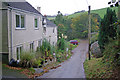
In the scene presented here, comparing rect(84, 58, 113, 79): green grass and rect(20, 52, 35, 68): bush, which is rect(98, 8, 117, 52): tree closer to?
rect(84, 58, 113, 79): green grass

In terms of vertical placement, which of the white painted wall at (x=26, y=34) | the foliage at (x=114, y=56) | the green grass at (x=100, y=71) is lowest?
the green grass at (x=100, y=71)

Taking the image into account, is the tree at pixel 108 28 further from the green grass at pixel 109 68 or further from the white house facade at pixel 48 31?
the white house facade at pixel 48 31

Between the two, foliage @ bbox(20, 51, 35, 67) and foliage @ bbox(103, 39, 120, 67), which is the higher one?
foliage @ bbox(103, 39, 120, 67)

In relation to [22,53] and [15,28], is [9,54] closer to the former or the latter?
[22,53]

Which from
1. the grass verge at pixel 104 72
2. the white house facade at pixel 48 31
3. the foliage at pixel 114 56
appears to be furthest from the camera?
the white house facade at pixel 48 31

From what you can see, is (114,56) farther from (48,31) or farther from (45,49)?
(48,31)

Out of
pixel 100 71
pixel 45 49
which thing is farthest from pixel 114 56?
pixel 45 49

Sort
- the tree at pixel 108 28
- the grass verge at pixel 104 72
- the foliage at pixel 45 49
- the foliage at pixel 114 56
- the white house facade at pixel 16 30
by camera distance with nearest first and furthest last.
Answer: the grass verge at pixel 104 72
the foliage at pixel 114 56
the white house facade at pixel 16 30
the tree at pixel 108 28
the foliage at pixel 45 49

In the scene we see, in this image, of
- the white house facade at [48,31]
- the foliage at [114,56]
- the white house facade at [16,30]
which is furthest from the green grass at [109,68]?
the white house facade at [48,31]

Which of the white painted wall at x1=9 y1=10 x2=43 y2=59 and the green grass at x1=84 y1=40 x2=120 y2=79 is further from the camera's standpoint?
the white painted wall at x1=9 y1=10 x2=43 y2=59

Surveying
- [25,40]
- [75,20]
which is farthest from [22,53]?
[75,20]

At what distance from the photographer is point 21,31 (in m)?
13.1

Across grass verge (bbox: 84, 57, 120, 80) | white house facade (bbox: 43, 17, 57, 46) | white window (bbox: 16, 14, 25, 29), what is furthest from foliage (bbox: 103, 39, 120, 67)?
white house facade (bbox: 43, 17, 57, 46)

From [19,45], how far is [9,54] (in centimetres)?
173
